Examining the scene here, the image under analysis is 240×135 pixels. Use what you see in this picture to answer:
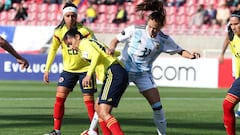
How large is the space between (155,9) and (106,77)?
137 cm

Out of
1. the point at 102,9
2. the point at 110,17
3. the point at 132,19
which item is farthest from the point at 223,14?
the point at 102,9

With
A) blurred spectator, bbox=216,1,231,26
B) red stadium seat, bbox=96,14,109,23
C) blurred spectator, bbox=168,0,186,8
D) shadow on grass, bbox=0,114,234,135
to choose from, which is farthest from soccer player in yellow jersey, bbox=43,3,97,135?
red stadium seat, bbox=96,14,109,23

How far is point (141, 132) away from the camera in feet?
45.3

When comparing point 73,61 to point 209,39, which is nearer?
point 73,61

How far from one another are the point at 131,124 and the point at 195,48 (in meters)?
20.0

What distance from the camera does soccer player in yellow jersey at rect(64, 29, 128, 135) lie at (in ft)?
36.4

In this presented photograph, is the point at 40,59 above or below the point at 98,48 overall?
below

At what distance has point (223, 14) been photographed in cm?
3484

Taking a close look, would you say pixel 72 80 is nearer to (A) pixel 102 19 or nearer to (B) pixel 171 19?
(B) pixel 171 19

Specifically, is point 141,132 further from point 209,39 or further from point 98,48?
point 209,39

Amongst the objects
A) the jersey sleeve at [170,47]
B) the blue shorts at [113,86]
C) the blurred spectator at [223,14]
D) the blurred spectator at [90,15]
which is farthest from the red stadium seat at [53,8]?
the blue shorts at [113,86]

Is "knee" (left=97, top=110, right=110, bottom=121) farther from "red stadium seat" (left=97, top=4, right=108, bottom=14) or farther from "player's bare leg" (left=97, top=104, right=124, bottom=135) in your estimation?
"red stadium seat" (left=97, top=4, right=108, bottom=14)

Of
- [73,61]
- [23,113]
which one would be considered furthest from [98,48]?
[23,113]

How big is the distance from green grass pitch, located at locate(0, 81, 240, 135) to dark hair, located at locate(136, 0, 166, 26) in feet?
8.29
